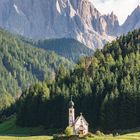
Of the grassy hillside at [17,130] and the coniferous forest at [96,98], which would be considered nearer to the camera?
the coniferous forest at [96,98]

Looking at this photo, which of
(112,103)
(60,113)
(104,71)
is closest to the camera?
(112,103)

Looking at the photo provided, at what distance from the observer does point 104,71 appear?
192 metres

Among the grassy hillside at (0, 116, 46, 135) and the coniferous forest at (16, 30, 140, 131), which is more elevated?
the coniferous forest at (16, 30, 140, 131)

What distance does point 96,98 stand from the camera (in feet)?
577

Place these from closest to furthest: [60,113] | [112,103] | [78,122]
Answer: [78,122] → [112,103] → [60,113]

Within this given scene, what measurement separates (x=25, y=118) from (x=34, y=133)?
21.1 meters

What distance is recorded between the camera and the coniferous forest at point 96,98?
6329 inches

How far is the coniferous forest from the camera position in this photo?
161 meters

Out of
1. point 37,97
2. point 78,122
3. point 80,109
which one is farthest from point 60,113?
point 78,122

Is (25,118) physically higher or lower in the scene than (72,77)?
lower

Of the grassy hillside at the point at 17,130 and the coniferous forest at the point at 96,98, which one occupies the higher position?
the coniferous forest at the point at 96,98

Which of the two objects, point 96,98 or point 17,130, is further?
point 17,130

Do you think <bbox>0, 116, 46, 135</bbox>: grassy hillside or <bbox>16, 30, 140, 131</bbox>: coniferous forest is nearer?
<bbox>16, 30, 140, 131</bbox>: coniferous forest

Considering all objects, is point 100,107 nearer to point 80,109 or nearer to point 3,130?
point 80,109
